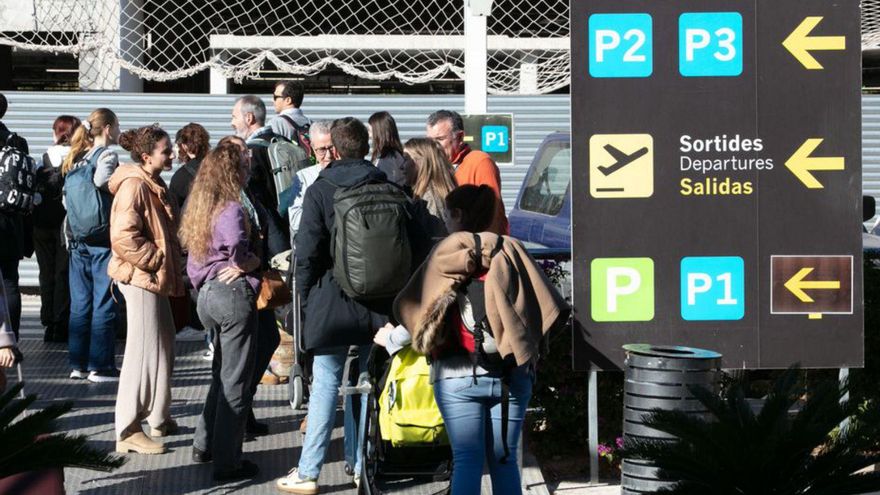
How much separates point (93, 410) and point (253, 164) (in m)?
1.99

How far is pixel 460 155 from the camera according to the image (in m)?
8.35

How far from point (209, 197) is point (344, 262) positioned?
3.27 feet

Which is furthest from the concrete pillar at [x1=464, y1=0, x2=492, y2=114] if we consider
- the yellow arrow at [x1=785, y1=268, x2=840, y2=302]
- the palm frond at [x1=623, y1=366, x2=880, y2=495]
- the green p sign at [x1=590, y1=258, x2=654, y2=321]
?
the palm frond at [x1=623, y1=366, x2=880, y2=495]

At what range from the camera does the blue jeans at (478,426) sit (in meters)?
5.43

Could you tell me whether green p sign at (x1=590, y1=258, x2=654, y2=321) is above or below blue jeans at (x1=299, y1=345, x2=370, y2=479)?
above

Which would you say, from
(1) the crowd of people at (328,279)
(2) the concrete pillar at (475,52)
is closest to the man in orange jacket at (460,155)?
(1) the crowd of people at (328,279)

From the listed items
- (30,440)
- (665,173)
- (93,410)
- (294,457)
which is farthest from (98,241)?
(30,440)

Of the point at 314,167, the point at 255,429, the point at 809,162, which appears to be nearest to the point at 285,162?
the point at 314,167

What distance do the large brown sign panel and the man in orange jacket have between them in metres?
1.00

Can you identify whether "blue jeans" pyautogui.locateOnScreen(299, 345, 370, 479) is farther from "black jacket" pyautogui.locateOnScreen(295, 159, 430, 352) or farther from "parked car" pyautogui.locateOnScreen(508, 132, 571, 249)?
"parked car" pyautogui.locateOnScreen(508, 132, 571, 249)

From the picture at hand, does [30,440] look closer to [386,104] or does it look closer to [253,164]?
[253,164]

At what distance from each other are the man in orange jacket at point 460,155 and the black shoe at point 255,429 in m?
1.98

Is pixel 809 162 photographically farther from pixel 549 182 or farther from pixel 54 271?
pixel 54 271

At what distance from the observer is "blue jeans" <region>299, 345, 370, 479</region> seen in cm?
662
